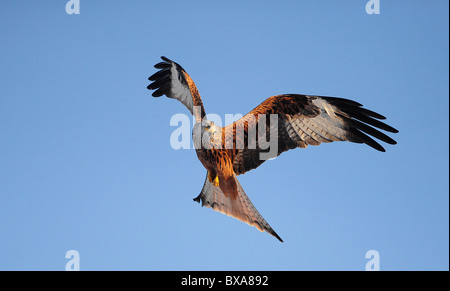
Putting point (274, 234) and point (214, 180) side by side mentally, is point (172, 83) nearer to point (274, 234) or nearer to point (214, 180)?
point (214, 180)

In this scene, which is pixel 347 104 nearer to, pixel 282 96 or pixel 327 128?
pixel 327 128

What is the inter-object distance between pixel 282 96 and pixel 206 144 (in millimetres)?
1157

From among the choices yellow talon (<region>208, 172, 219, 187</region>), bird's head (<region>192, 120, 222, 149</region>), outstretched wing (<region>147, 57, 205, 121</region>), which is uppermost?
outstretched wing (<region>147, 57, 205, 121</region>)

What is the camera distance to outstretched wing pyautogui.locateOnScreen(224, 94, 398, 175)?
15.3 ft

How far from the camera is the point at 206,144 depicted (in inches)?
168

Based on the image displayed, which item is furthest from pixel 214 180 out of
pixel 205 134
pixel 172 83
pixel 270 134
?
pixel 172 83

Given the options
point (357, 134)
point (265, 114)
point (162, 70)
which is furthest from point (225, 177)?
point (162, 70)

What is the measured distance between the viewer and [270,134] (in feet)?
15.8

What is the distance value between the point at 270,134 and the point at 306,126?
480mm

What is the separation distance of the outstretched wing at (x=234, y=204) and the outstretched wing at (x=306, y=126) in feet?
1.12

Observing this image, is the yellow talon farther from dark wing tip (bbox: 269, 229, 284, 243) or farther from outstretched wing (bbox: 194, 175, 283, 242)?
dark wing tip (bbox: 269, 229, 284, 243)

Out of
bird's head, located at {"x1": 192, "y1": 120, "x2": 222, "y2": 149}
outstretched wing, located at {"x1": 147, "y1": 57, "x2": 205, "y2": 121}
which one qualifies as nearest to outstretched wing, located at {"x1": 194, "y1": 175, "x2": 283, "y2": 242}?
bird's head, located at {"x1": 192, "y1": 120, "x2": 222, "y2": 149}

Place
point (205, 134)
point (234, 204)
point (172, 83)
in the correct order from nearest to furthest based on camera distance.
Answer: point (205, 134)
point (234, 204)
point (172, 83)

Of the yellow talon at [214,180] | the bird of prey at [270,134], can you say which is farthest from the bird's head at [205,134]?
the yellow talon at [214,180]
